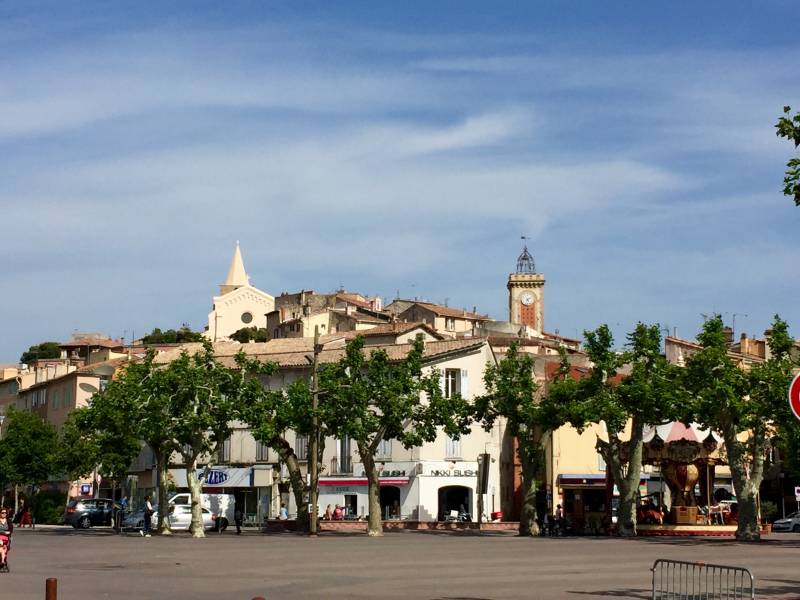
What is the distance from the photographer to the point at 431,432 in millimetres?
50531

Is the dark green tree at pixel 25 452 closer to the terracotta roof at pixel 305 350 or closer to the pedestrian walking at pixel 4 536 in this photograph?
the terracotta roof at pixel 305 350

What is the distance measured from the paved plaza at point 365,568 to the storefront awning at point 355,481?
19996mm

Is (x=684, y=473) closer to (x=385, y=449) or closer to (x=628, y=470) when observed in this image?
(x=628, y=470)

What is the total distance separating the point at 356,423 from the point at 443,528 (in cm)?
1131

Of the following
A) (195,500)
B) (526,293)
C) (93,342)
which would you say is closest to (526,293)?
(526,293)

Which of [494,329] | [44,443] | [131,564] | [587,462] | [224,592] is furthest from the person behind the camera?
[494,329]

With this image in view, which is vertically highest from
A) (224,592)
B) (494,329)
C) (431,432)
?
(494,329)

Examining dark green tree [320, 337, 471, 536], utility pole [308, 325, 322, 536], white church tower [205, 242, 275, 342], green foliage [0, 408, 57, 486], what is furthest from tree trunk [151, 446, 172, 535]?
white church tower [205, 242, 275, 342]

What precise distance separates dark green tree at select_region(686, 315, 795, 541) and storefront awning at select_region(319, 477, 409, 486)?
70.5ft

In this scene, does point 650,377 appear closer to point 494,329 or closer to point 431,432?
point 431,432

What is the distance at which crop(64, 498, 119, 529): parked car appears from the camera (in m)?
66.5

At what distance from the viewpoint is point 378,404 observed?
5053cm

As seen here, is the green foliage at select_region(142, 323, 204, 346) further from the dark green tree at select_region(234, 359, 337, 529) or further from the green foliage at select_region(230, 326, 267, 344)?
the dark green tree at select_region(234, 359, 337, 529)

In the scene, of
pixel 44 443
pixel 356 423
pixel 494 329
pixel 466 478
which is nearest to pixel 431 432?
pixel 356 423
